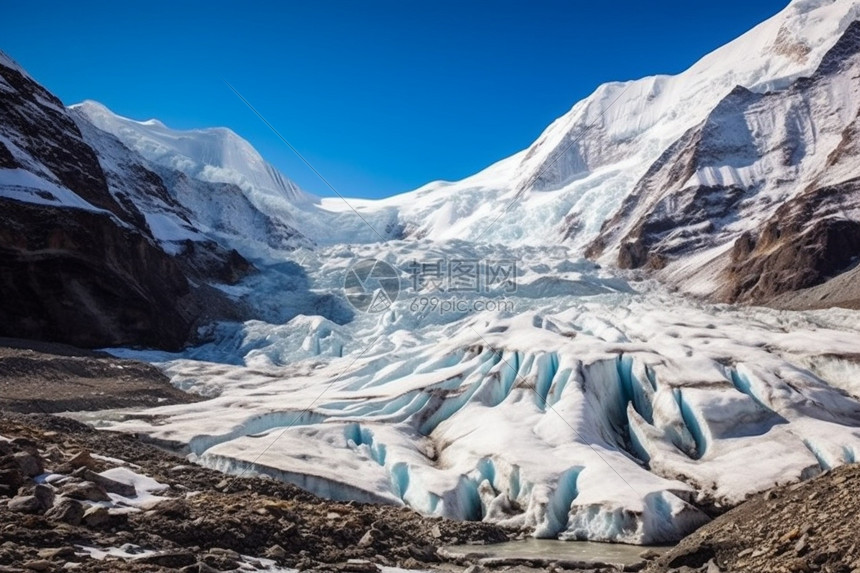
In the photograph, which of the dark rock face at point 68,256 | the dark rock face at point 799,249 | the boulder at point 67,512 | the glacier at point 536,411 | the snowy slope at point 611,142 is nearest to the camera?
the boulder at point 67,512

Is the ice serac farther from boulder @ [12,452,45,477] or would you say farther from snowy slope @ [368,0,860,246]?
boulder @ [12,452,45,477]

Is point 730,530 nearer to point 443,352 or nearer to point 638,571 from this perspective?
point 638,571

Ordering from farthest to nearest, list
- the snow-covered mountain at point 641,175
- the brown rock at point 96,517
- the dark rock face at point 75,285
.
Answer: the snow-covered mountain at point 641,175 < the dark rock face at point 75,285 < the brown rock at point 96,517

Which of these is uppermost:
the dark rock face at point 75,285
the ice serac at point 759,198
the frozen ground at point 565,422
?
the ice serac at point 759,198

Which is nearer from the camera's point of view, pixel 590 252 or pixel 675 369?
pixel 675 369

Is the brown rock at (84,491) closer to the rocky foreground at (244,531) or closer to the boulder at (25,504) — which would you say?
the rocky foreground at (244,531)

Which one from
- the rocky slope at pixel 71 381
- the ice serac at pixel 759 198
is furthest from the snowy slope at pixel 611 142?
the rocky slope at pixel 71 381

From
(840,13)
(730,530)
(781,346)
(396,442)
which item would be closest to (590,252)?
(840,13)

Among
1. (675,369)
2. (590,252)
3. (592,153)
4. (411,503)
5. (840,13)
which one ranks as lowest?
(411,503)
